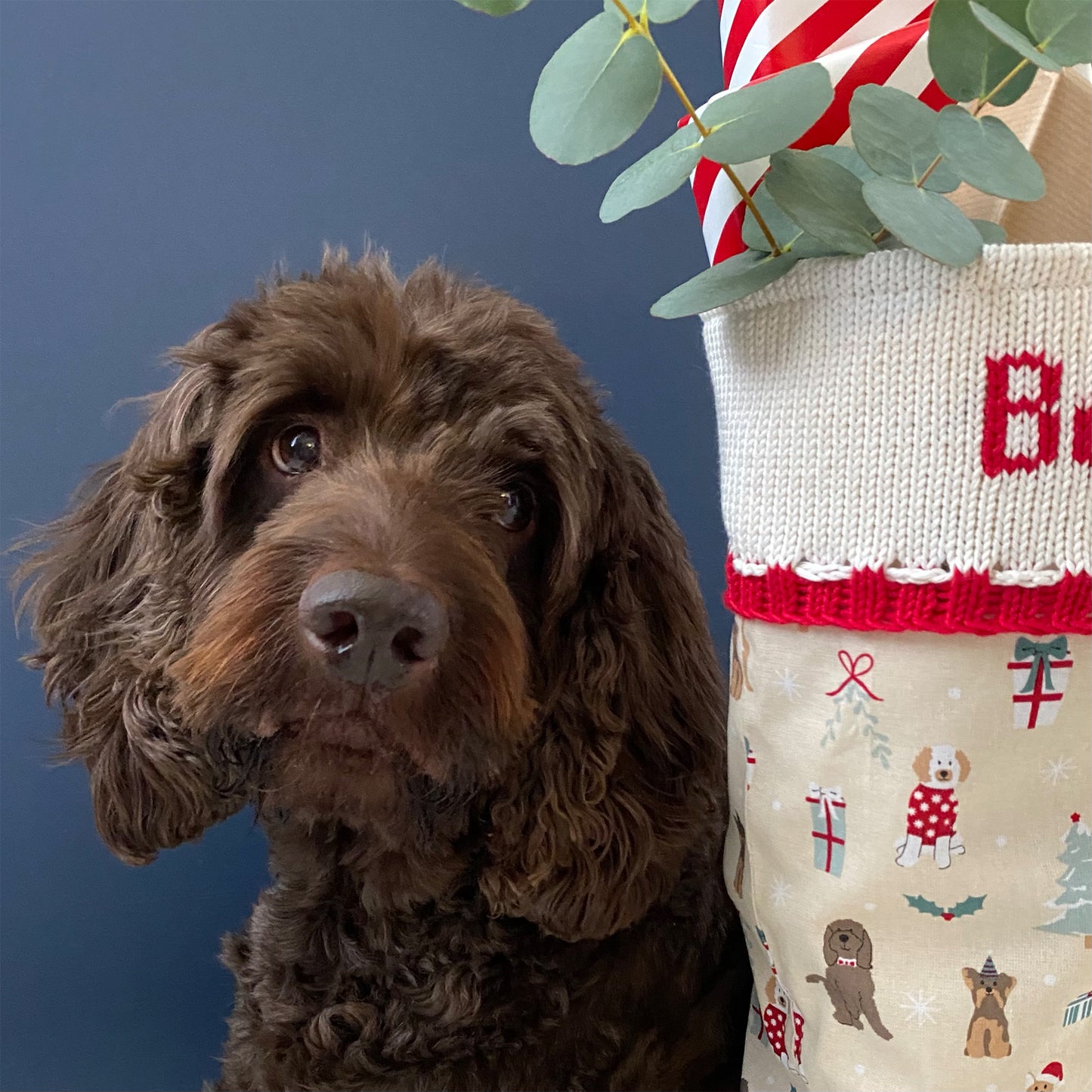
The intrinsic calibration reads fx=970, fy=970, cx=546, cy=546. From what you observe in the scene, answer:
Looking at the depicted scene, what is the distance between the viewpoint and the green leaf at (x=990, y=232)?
0.82 m

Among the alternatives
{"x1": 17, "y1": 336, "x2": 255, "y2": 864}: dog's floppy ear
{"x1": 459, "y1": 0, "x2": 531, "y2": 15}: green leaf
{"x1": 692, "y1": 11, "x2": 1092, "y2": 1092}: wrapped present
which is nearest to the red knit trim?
{"x1": 692, "y1": 11, "x2": 1092, "y2": 1092}: wrapped present

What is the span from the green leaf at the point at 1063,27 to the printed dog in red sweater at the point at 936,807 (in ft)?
1.85

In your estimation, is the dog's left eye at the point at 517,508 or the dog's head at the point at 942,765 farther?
the dog's left eye at the point at 517,508

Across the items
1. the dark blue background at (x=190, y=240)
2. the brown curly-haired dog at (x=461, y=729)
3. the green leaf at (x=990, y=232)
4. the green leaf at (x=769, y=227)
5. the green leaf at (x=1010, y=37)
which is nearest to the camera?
the green leaf at (x=1010, y=37)

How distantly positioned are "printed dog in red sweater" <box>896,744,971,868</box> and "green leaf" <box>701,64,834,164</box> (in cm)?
52

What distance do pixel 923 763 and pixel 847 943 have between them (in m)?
0.19

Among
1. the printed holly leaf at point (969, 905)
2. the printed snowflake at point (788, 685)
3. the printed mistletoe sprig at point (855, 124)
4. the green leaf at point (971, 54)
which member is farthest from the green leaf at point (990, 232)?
the printed holly leaf at point (969, 905)

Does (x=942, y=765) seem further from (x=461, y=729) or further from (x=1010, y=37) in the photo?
(x=1010, y=37)

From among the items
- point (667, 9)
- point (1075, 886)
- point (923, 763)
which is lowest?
point (1075, 886)

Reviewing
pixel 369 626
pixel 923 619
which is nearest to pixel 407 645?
pixel 369 626

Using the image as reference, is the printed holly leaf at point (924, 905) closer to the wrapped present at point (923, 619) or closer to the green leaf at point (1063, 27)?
the wrapped present at point (923, 619)

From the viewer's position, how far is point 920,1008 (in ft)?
2.74

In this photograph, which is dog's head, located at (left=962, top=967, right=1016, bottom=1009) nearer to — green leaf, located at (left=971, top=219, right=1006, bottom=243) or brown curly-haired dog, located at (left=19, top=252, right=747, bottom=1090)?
brown curly-haired dog, located at (left=19, top=252, right=747, bottom=1090)

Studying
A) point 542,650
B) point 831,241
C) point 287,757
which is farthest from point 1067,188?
point 287,757
